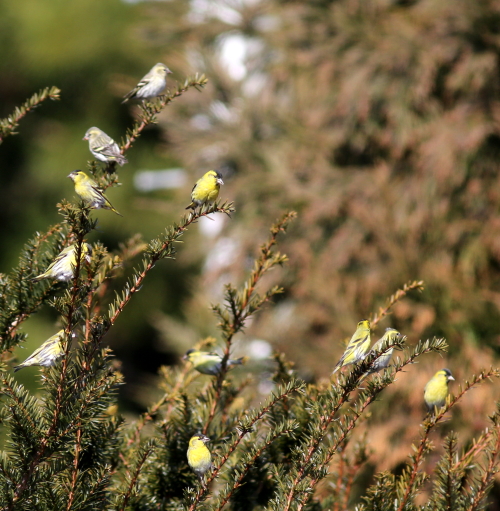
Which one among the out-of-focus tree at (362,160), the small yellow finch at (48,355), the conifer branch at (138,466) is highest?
the small yellow finch at (48,355)

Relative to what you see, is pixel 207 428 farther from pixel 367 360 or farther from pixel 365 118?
pixel 365 118

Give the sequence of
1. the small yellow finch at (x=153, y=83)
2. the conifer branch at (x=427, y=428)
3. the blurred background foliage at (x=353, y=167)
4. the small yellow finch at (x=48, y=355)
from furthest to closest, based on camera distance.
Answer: the blurred background foliage at (x=353, y=167)
the small yellow finch at (x=153, y=83)
the small yellow finch at (x=48, y=355)
the conifer branch at (x=427, y=428)

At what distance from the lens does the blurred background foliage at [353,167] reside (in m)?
3.52

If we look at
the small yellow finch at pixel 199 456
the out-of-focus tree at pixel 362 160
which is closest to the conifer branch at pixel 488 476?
the small yellow finch at pixel 199 456

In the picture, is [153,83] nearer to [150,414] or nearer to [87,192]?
[87,192]

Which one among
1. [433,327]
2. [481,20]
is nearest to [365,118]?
[481,20]

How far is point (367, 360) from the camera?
3.98ft

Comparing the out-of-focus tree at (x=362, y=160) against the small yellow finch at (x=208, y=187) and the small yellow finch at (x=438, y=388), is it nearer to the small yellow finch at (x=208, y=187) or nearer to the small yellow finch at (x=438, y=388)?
the small yellow finch at (x=438, y=388)

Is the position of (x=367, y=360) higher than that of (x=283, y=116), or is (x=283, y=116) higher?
(x=367, y=360)

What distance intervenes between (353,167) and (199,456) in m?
3.26

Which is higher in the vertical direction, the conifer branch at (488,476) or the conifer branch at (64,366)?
the conifer branch at (64,366)

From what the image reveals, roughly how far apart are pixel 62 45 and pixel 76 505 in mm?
7684

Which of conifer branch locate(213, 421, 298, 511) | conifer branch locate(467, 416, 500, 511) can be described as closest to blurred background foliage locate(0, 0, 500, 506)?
conifer branch locate(467, 416, 500, 511)

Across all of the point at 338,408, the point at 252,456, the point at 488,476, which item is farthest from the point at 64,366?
the point at 488,476
